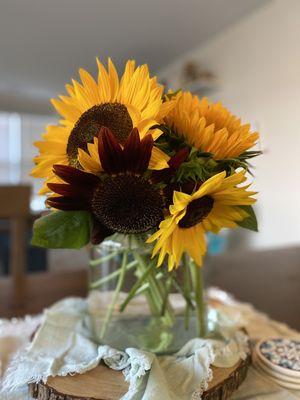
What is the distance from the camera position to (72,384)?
0.33m

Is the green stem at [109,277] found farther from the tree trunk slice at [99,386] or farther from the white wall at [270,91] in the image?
the white wall at [270,91]

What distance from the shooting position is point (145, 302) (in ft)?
1.46

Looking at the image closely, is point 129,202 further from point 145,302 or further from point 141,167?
point 145,302

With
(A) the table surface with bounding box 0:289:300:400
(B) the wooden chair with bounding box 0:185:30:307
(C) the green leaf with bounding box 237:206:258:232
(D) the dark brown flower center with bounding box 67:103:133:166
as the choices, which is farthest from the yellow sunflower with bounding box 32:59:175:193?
(B) the wooden chair with bounding box 0:185:30:307

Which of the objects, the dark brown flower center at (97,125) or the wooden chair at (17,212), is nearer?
the dark brown flower center at (97,125)

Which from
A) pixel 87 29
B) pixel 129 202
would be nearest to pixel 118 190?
pixel 129 202

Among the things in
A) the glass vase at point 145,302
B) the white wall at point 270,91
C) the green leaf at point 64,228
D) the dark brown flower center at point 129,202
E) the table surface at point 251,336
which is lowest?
the table surface at point 251,336

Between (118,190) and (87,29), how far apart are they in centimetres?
110

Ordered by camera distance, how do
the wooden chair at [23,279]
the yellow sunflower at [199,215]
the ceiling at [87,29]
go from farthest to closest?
the ceiling at [87,29] < the wooden chair at [23,279] < the yellow sunflower at [199,215]

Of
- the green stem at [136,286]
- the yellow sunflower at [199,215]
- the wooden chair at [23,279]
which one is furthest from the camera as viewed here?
the wooden chair at [23,279]

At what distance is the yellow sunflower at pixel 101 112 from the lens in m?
0.31

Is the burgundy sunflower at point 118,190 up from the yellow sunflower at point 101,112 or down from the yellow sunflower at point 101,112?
down

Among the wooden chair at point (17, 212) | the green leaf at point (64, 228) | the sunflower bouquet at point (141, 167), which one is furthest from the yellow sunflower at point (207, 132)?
the wooden chair at point (17, 212)

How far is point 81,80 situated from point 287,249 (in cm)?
106
